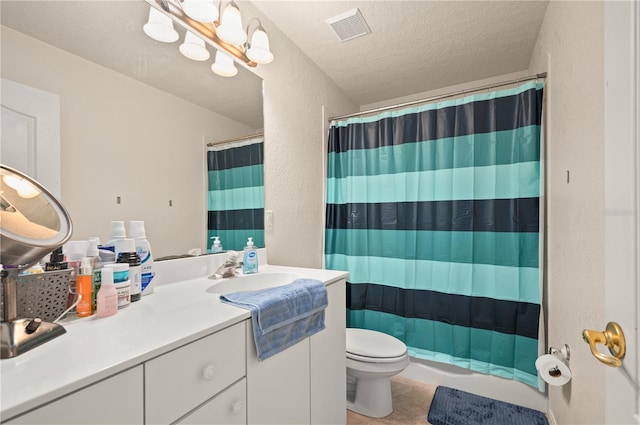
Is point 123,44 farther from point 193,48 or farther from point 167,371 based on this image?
point 167,371

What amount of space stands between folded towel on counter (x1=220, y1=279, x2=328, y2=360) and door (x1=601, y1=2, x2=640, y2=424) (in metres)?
0.81

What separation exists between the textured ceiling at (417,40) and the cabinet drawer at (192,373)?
5.73 feet

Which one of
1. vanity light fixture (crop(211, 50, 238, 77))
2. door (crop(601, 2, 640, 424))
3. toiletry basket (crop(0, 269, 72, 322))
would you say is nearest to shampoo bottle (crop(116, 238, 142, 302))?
toiletry basket (crop(0, 269, 72, 322))

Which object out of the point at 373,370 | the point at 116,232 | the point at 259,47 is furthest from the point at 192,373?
the point at 259,47

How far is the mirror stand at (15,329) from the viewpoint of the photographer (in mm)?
568

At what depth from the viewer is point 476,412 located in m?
1.66

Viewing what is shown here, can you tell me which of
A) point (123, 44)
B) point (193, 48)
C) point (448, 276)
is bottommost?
point (448, 276)

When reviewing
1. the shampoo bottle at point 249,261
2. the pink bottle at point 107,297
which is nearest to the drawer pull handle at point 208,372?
the pink bottle at point 107,297

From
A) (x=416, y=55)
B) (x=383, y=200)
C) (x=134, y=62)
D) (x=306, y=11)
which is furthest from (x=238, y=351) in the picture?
(x=416, y=55)

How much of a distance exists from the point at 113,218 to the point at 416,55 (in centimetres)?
215

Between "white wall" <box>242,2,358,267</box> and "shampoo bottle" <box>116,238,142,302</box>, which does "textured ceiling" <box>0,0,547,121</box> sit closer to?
"white wall" <box>242,2,358,267</box>

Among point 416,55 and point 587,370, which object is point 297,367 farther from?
point 416,55

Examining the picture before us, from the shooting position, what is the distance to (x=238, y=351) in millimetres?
818

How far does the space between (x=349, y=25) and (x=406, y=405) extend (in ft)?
7.85
